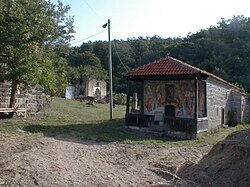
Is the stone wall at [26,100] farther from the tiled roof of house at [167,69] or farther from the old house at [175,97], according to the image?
the tiled roof of house at [167,69]

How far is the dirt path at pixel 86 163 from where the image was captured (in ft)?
21.0

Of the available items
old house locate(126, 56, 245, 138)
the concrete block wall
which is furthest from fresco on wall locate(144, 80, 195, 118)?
the concrete block wall

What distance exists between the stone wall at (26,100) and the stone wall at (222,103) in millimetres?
9739

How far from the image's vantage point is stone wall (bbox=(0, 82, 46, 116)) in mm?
14647

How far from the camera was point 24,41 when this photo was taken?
12.4 metres

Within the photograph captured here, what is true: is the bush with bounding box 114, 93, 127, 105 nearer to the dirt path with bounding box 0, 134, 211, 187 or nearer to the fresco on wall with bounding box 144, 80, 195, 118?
the fresco on wall with bounding box 144, 80, 195, 118

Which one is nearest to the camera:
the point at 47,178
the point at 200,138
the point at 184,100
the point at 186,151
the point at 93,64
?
the point at 47,178

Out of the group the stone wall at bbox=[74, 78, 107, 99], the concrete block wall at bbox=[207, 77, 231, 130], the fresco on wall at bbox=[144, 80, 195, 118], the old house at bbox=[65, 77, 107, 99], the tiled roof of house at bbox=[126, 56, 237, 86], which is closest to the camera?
the tiled roof of house at bbox=[126, 56, 237, 86]

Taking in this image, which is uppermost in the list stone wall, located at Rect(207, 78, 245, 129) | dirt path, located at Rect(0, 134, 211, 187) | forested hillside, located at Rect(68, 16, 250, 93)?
forested hillside, located at Rect(68, 16, 250, 93)

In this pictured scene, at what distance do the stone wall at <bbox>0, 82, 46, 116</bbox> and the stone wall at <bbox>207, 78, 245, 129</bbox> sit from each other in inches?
383

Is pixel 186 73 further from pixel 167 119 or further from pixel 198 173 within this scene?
pixel 198 173

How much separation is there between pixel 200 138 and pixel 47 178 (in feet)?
31.1

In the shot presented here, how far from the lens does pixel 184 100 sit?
1611 centimetres

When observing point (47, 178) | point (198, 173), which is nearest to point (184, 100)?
point (198, 173)
